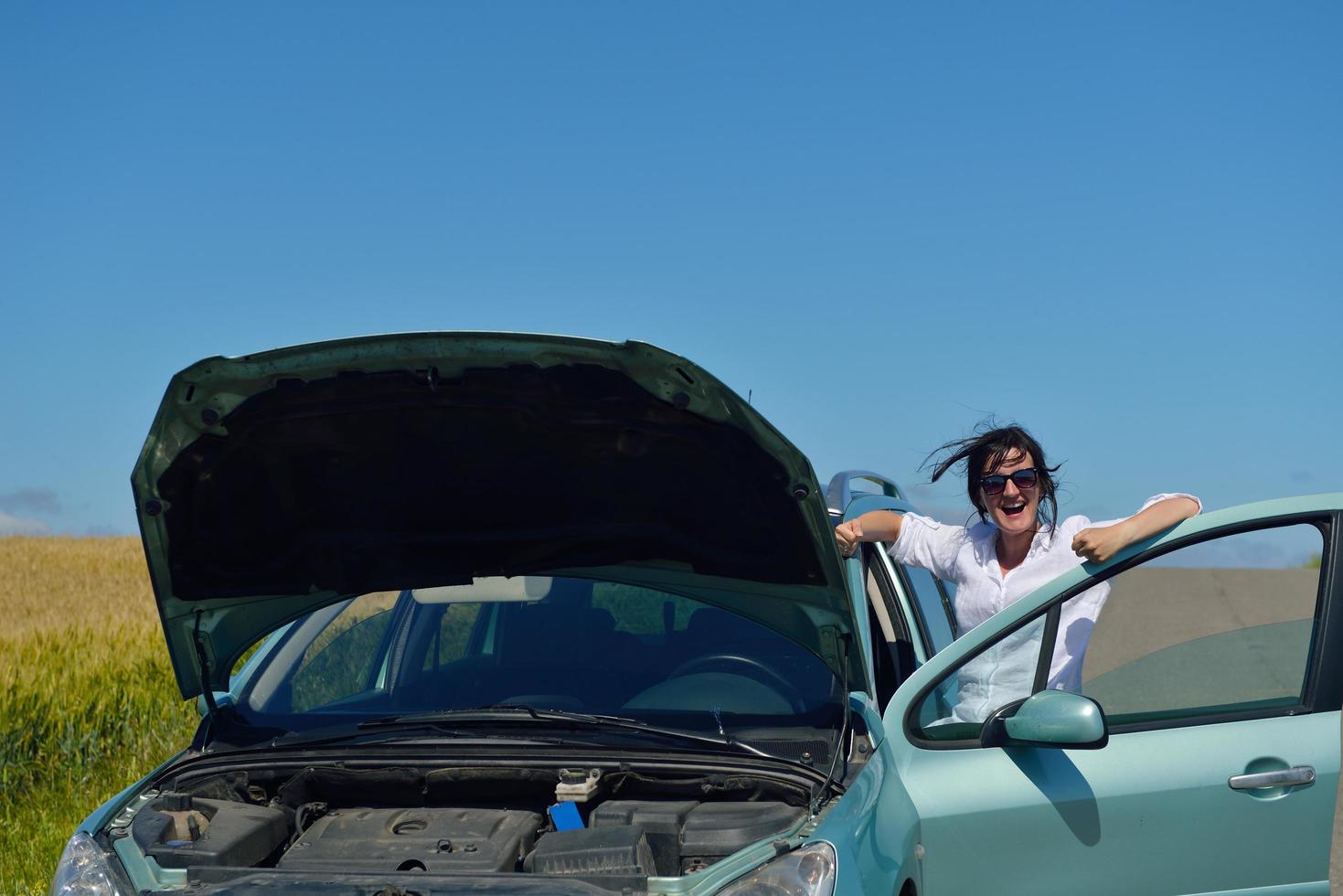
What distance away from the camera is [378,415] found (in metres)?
3.84

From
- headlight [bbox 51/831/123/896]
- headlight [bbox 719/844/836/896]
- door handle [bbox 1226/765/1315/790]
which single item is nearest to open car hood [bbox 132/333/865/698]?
headlight [bbox 51/831/123/896]

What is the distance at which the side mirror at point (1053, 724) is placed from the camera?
3.42 metres

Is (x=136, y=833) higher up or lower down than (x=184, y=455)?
lower down

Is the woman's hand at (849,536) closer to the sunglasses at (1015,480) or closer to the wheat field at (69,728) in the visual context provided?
the sunglasses at (1015,480)

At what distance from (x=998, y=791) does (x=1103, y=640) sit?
1096 mm

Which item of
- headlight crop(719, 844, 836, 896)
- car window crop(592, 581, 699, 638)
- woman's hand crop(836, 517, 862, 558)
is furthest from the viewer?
woman's hand crop(836, 517, 862, 558)

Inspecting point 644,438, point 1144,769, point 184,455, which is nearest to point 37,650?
point 184,455

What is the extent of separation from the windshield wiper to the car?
0.01 meters

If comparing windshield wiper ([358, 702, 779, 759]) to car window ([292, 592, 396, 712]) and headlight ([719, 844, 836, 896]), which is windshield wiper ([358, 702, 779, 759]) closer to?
car window ([292, 592, 396, 712])

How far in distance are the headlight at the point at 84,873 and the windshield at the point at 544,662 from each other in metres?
0.79

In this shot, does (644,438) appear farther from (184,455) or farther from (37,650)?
(37,650)

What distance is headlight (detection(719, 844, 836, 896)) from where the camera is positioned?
300 centimetres

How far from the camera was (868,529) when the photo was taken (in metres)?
4.64

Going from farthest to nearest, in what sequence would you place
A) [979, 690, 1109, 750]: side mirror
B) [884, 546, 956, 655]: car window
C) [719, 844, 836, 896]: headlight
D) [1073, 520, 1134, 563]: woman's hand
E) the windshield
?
[884, 546, 956, 655]: car window, the windshield, [1073, 520, 1134, 563]: woman's hand, [979, 690, 1109, 750]: side mirror, [719, 844, 836, 896]: headlight
